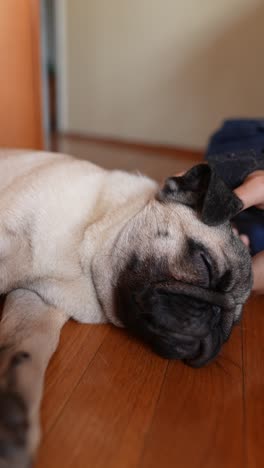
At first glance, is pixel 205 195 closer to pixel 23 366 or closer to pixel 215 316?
pixel 215 316

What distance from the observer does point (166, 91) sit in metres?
4.65

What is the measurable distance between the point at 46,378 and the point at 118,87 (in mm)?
4270

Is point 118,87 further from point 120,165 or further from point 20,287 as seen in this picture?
point 20,287

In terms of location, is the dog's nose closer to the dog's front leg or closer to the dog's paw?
the dog's front leg

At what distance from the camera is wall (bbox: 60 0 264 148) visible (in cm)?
420

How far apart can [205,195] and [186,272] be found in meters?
0.23

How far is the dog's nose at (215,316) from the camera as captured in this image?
1198mm

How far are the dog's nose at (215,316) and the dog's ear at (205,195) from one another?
24cm

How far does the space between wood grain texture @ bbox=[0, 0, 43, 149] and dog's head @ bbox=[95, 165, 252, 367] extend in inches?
60.4

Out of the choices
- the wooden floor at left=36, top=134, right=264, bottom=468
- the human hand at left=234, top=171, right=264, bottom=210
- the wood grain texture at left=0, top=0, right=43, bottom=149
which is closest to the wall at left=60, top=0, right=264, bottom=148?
the wood grain texture at left=0, top=0, right=43, bottom=149

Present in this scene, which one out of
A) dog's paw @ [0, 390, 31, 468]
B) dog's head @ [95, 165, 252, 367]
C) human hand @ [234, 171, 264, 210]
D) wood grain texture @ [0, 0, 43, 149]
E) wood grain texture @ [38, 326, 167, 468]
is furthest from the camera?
wood grain texture @ [0, 0, 43, 149]

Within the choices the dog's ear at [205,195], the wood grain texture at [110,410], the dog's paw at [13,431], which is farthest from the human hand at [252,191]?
the dog's paw at [13,431]

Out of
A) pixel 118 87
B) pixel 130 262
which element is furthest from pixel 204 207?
pixel 118 87

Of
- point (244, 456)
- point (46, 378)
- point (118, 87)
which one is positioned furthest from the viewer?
point (118, 87)
